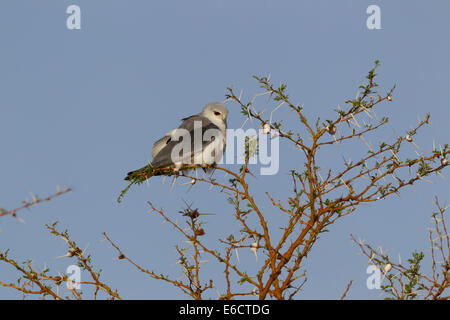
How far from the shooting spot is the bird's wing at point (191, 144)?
290 inches

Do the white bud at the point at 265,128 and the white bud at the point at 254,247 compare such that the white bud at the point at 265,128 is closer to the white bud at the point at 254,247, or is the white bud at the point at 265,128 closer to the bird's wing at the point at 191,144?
the white bud at the point at 254,247

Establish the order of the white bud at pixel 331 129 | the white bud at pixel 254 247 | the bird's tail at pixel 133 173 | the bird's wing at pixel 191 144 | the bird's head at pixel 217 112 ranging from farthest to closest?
the bird's head at pixel 217 112 < the bird's wing at pixel 191 144 < the bird's tail at pixel 133 173 < the white bud at pixel 331 129 < the white bud at pixel 254 247

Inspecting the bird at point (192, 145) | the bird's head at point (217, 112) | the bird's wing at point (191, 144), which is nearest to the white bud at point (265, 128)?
the bird at point (192, 145)

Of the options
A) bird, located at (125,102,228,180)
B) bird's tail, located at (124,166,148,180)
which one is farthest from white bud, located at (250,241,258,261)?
bird, located at (125,102,228,180)

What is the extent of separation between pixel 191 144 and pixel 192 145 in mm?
29

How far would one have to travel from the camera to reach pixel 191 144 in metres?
7.78

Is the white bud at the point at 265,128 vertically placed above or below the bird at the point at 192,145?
below

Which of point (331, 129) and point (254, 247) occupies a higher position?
point (331, 129)

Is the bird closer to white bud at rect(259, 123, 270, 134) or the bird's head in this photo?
the bird's head

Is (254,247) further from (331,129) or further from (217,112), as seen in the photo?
(217,112)

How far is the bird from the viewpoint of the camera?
7.45 metres

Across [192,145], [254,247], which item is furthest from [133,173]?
[254,247]

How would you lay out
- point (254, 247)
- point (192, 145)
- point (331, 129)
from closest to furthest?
point (254, 247) → point (331, 129) → point (192, 145)
